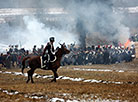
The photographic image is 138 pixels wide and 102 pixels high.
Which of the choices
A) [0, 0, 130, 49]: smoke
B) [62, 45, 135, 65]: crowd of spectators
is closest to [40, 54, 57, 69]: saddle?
[62, 45, 135, 65]: crowd of spectators

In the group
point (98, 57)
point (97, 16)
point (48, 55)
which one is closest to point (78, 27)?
point (97, 16)

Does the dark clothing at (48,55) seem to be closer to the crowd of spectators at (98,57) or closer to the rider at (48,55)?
the rider at (48,55)

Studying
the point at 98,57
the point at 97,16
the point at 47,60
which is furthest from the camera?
the point at 97,16

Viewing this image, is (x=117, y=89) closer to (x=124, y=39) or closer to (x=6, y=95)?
(x=6, y=95)

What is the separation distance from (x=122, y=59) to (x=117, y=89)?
26659mm

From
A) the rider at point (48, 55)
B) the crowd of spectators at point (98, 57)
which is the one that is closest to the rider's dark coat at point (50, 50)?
the rider at point (48, 55)

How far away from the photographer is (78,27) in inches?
2110

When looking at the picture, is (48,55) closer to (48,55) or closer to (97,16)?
(48,55)

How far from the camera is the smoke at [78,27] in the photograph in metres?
48.7

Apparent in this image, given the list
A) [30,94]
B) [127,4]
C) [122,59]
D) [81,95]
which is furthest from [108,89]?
[127,4]

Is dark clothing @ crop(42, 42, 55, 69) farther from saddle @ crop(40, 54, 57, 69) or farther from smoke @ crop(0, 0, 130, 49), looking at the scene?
smoke @ crop(0, 0, 130, 49)

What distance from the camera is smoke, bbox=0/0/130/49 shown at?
48.7 m

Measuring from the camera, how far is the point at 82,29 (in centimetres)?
5369

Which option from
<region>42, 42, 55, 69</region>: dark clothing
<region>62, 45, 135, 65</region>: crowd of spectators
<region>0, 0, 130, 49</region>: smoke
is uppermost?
<region>0, 0, 130, 49</region>: smoke
